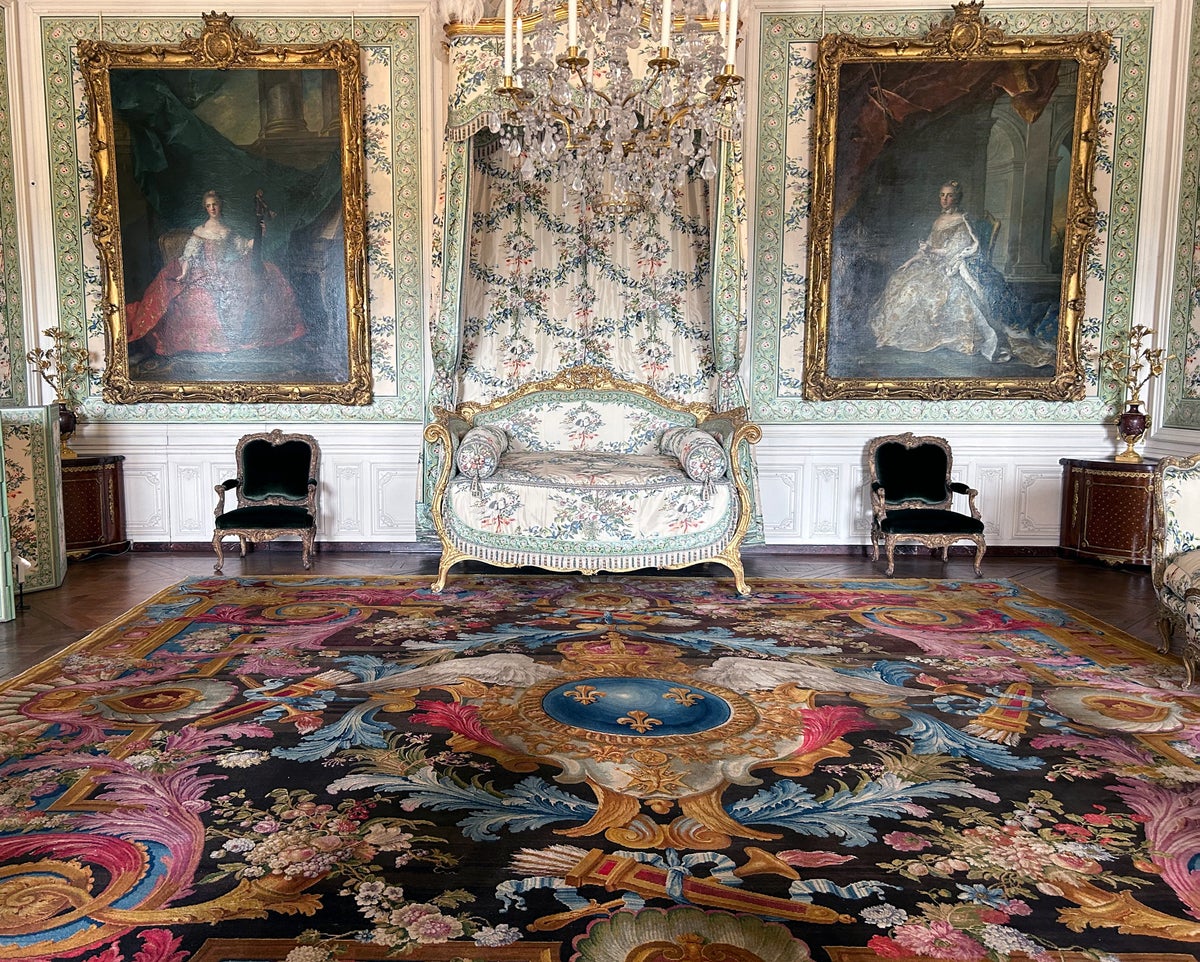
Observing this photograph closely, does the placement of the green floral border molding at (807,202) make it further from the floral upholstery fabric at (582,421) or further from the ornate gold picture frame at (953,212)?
the floral upholstery fabric at (582,421)

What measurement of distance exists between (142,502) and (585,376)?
375 cm

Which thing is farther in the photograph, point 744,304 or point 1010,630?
point 744,304

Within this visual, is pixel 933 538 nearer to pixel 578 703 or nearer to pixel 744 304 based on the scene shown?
pixel 744 304

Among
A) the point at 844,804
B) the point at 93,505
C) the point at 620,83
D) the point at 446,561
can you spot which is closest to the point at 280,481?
the point at 93,505

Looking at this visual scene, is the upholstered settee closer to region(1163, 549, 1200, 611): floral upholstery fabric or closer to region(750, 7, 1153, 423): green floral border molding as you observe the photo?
region(750, 7, 1153, 423): green floral border molding

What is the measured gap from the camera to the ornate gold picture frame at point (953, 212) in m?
6.47

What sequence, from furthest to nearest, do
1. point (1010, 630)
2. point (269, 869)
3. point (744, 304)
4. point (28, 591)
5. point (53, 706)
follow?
point (744, 304) → point (28, 591) → point (1010, 630) → point (53, 706) → point (269, 869)

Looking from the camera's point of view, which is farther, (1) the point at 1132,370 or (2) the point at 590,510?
(1) the point at 1132,370

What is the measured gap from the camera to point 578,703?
354 cm

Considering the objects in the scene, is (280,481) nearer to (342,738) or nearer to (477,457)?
(477,457)

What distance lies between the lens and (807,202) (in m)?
6.70

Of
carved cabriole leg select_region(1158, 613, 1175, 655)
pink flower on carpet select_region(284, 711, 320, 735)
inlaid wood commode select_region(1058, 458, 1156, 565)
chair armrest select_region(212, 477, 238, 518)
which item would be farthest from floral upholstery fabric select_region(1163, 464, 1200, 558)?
chair armrest select_region(212, 477, 238, 518)

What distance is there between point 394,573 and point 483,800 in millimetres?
3510

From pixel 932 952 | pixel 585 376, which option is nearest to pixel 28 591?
pixel 585 376
